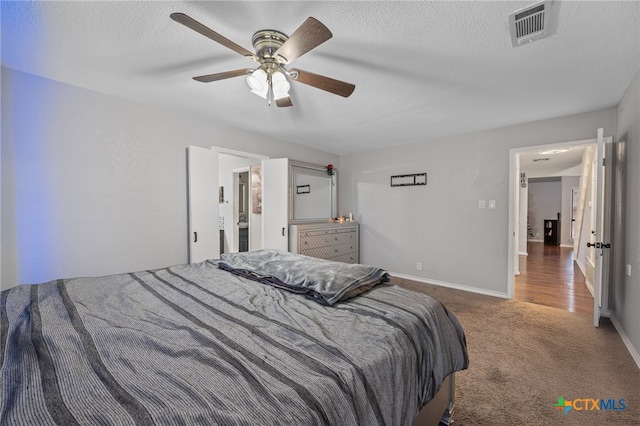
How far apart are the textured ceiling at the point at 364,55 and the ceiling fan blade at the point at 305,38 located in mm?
239

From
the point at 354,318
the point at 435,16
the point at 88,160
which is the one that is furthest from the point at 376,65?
the point at 88,160

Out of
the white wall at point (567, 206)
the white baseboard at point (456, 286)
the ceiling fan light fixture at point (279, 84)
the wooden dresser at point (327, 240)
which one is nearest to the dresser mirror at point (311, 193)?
the wooden dresser at point (327, 240)

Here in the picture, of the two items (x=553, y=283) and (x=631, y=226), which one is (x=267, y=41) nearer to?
(x=631, y=226)

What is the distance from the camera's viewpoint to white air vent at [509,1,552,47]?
1515mm

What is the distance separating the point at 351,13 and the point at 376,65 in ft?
1.97

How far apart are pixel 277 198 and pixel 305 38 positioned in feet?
9.35

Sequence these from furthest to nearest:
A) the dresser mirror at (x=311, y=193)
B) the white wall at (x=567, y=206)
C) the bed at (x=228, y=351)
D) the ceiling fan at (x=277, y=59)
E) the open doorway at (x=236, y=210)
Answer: the white wall at (x=567, y=206), the open doorway at (x=236, y=210), the dresser mirror at (x=311, y=193), the ceiling fan at (x=277, y=59), the bed at (x=228, y=351)

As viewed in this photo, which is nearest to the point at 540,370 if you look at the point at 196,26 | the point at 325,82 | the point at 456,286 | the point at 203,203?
the point at 456,286

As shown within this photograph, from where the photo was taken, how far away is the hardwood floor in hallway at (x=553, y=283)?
339cm

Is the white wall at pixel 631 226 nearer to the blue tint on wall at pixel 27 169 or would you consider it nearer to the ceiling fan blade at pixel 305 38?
the ceiling fan blade at pixel 305 38

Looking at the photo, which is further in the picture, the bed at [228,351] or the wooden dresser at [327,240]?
the wooden dresser at [327,240]

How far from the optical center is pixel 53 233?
2.37 m

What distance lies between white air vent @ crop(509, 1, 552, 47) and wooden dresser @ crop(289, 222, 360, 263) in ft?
10.2

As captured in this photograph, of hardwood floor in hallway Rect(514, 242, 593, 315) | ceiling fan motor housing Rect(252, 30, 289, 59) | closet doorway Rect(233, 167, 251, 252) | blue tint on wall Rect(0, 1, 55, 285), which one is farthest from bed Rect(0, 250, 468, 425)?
closet doorway Rect(233, 167, 251, 252)
